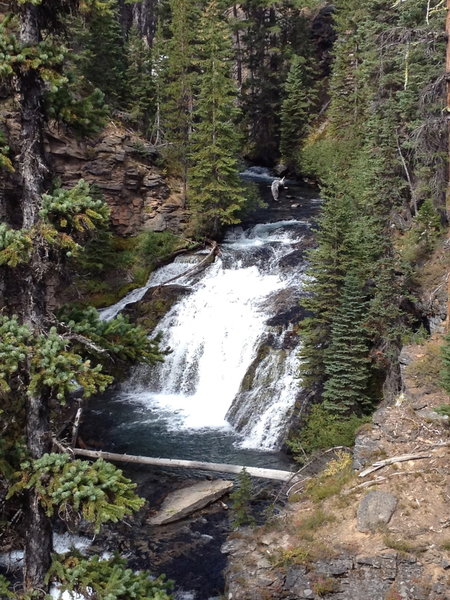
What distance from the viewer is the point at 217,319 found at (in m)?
23.0

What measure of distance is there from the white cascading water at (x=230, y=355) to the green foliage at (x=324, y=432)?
128 cm

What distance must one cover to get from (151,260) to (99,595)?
23453mm

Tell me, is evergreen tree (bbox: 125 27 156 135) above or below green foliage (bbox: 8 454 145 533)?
above

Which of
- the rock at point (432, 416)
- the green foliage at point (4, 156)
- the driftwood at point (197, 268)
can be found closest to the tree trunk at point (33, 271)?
the green foliage at point (4, 156)

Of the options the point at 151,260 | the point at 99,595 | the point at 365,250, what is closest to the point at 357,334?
the point at 365,250

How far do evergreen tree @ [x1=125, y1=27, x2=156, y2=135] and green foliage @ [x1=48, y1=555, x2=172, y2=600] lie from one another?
30.8 meters

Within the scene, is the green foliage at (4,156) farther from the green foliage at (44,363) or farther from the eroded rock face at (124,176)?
the eroded rock face at (124,176)

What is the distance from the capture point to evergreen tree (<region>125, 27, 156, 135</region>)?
111 feet

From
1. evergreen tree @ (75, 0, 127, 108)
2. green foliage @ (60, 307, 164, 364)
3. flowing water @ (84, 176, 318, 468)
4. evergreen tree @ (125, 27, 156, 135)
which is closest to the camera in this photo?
green foliage @ (60, 307, 164, 364)

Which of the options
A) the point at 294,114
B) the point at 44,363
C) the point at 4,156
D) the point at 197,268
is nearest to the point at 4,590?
the point at 44,363

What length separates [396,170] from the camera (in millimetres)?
21203

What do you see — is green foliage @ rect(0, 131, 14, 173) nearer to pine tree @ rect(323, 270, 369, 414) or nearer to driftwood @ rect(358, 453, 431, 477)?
driftwood @ rect(358, 453, 431, 477)

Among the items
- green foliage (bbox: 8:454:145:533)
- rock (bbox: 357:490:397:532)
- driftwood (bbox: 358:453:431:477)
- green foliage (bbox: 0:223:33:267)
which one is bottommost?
rock (bbox: 357:490:397:532)

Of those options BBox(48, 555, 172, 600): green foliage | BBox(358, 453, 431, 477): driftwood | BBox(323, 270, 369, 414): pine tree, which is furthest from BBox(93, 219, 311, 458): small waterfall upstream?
BBox(48, 555, 172, 600): green foliage
